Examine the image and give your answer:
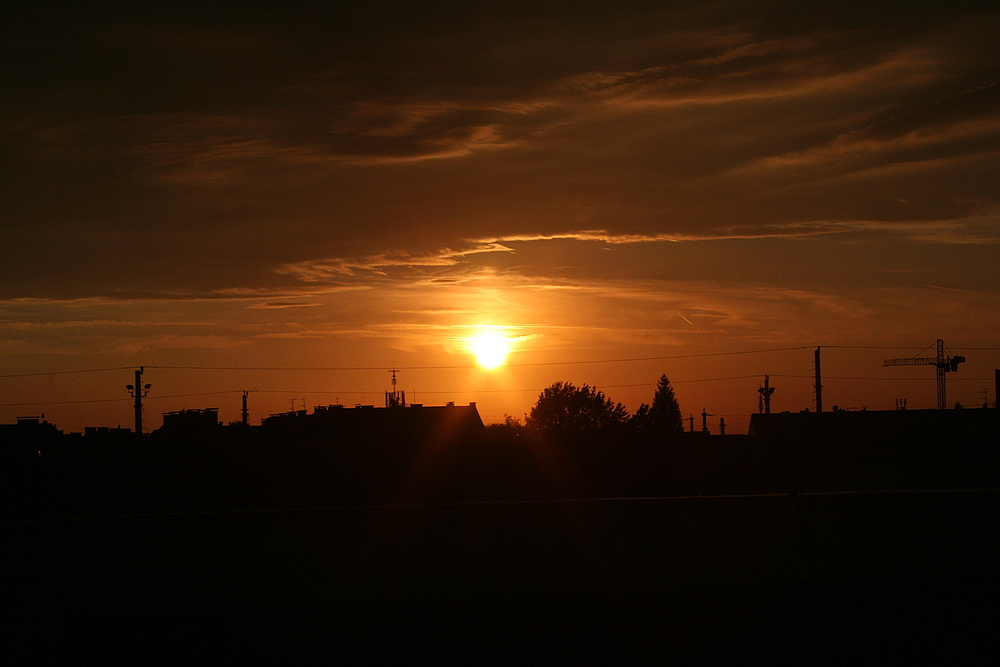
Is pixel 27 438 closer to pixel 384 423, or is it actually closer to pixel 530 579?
pixel 384 423

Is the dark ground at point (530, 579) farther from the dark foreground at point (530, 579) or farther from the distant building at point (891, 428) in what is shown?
the distant building at point (891, 428)

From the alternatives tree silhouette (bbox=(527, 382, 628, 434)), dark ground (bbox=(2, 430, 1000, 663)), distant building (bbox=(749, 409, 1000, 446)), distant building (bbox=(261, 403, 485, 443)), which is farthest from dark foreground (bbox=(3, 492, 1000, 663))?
tree silhouette (bbox=(527, 382, 628, 434))

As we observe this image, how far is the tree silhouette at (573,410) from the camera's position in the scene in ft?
269

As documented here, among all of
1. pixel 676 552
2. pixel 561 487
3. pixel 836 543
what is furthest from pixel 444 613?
pixel 561 487

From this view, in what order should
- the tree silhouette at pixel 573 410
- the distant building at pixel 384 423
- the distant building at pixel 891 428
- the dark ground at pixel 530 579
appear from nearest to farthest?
1. the dark ground at pixel 530 579
2. the distant building at pixel 384 423
3. the distant building at pixel 891 428
4. the tree silhouette at pixel 573 410

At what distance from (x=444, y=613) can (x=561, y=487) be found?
11545 millimetres

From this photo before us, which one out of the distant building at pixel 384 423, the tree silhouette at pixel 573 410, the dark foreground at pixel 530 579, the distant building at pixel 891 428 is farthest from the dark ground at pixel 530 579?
the tree silhouette at pixel 573 410

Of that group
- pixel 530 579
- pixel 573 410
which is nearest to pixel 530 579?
pixel 530 579

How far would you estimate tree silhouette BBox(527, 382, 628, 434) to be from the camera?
82000 millimetres

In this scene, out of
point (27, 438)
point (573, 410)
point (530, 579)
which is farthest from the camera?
point (573, 410)

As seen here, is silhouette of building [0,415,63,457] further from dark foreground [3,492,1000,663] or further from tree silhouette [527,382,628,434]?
tree silhouette [527,382,628,434]

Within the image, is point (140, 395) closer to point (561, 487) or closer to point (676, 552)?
point (561, 487)

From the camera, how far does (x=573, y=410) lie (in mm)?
83250

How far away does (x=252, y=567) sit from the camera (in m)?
11.6
